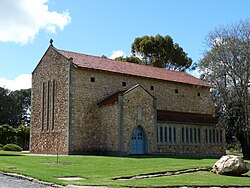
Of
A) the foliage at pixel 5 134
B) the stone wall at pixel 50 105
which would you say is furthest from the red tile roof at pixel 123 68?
the foliage at pixel 5 134

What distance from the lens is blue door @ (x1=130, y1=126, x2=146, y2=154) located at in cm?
3497

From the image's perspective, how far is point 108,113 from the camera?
35594 mm

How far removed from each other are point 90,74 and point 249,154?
17.0 meters

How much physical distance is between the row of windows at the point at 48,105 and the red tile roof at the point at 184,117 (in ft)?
35.5

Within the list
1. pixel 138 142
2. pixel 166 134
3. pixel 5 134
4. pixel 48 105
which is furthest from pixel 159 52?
pixel 138 142

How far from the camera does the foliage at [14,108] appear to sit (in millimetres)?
79688

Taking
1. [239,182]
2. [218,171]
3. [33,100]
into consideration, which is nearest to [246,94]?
[218,171]

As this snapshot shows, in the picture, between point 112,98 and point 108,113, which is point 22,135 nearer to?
point 108,113

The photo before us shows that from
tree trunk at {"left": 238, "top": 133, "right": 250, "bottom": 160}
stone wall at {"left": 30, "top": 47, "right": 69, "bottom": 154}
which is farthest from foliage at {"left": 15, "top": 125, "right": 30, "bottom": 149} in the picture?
tree trunk at {"left": 238, "top": 133, "right": 250, "bottom": 160}

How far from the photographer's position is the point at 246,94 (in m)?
34.5

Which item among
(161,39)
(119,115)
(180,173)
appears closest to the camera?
(180,173)

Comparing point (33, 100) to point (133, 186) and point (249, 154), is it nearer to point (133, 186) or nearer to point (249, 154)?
point (249, 154)

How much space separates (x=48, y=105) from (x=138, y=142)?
10.4 m

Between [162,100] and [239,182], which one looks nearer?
[239,182]
